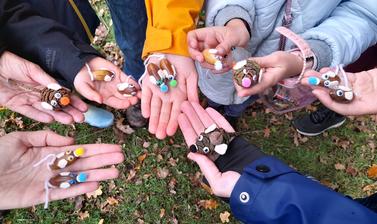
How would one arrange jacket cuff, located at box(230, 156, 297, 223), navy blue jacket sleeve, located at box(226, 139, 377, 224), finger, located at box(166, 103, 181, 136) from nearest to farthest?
navy blue jacket sleeve, located at box(226, 139, 377, 224) → jacket cuff, located at box(230, 156, 297, 223) → finger, located at box(166, 103, 181, 136)

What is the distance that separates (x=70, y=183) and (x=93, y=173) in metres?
0.16

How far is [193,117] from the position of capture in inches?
101

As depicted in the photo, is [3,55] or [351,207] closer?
[351,207]

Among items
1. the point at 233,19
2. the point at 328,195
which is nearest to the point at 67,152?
the point at 233,19

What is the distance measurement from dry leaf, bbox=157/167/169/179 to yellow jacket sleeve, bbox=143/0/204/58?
152cm

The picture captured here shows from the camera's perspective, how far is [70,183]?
2.40m

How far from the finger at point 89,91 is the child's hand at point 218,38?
2.35ft

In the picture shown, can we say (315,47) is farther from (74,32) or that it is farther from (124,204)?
(124,204)

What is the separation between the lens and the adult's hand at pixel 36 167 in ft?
7.66

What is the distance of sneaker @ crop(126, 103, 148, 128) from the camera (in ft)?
12.2

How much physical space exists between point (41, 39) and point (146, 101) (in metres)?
0.88

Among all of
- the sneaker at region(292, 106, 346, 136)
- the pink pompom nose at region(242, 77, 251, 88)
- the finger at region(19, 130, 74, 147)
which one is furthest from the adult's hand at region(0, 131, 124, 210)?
the sneaker at region(292, 106, 346, 136)

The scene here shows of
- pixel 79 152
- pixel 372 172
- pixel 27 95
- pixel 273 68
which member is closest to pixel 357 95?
pixel 273 68

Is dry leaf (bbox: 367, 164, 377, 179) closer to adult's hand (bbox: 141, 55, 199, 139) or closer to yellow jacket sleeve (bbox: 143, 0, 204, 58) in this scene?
adult's hand (bbox: 141, 55, 199, 139)
